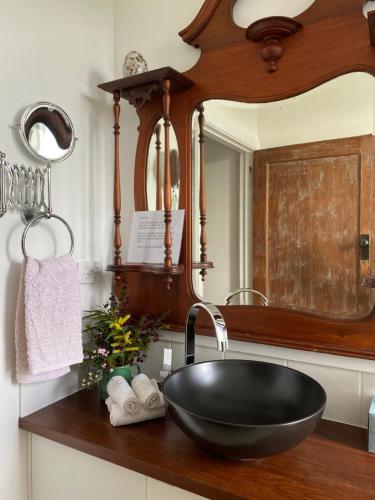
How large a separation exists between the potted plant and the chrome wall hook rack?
1.38 ft

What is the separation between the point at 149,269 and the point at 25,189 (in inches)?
18.4

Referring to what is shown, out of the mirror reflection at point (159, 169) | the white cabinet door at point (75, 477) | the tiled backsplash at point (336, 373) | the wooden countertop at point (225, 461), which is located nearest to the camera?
the wooden countertop at point (225, 461)

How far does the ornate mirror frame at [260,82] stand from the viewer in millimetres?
1076

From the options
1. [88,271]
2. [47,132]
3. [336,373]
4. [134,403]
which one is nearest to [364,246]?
[336,373]

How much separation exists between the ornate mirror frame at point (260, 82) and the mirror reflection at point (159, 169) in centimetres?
2

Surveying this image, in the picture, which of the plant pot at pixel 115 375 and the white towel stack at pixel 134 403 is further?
the plant pot at pixel 115 375

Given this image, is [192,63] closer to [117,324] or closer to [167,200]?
[167,200]

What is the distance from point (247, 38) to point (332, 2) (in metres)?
0.25

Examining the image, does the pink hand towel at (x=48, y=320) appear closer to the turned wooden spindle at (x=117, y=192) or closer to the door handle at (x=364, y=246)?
the turned wooden spindle at (x=117, y=192)

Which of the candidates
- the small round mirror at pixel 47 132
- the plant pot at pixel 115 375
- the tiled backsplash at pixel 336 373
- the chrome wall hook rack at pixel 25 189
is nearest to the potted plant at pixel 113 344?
the plant pot at pixel 115 375

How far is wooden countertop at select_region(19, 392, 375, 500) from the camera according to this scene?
833 millimetres

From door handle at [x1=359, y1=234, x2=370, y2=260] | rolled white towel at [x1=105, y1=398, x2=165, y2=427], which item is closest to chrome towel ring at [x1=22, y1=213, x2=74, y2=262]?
rolled white towel at [x1=105, y1=398, x2=165, y2=427]

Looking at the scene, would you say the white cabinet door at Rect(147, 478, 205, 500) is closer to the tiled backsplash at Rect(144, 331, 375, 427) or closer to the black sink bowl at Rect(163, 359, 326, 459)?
the black sink bowl at Rect(163, 359, 326, 459)

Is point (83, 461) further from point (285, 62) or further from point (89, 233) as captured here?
point (285, 62)
